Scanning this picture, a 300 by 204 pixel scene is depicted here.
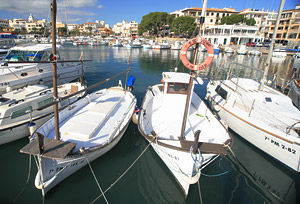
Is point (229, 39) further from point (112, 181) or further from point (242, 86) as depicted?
point (112, 181)

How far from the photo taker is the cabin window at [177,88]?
9875 mm

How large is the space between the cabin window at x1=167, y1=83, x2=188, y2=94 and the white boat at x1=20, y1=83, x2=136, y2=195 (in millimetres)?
3146

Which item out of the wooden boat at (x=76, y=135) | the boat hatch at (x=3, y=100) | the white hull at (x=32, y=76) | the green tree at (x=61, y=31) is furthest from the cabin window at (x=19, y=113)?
the green tree at (x=61, y=31)

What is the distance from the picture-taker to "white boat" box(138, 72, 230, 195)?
→ 6133mm

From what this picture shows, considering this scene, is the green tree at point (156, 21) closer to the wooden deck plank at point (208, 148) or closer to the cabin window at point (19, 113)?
the cabin window at point (19, 113)

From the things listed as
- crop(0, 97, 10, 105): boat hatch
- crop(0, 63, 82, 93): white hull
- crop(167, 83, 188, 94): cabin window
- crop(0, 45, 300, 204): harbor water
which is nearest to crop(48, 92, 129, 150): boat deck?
crop(0, 45, 300, 204): harbor water

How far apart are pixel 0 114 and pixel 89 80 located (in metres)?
14.5

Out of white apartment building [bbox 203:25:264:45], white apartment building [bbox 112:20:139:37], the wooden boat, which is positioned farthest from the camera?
white apartment building [bbox 112:20:139:37]

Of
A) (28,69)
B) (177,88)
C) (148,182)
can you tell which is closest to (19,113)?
(28,69)

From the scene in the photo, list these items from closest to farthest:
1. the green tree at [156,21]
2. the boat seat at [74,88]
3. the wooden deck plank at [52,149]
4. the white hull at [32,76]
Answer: the wooden deck plank at [52,149], the boat seat at [74,88], the white hull at [32,76], the green tree at [156,21]

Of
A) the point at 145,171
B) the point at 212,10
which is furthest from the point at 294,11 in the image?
the point at 145,171

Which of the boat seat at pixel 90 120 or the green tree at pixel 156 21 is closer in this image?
the boat seat at pixel 90 120

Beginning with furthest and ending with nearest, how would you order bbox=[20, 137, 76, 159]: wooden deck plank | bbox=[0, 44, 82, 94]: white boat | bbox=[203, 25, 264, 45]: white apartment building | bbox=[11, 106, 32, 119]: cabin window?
bbox=[203, 25, 264, 45]: white apartment building → bbox=[0, 44, 82, 94]: white boat → bbox=[11, 106, 32, 119]: cabin window → bbox=[20, 137, 76, 159]: wooden deck plank

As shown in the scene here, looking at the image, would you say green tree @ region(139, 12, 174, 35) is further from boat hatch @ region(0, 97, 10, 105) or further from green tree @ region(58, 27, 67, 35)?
boat hatch @ region(0, 97, 10, 105)
